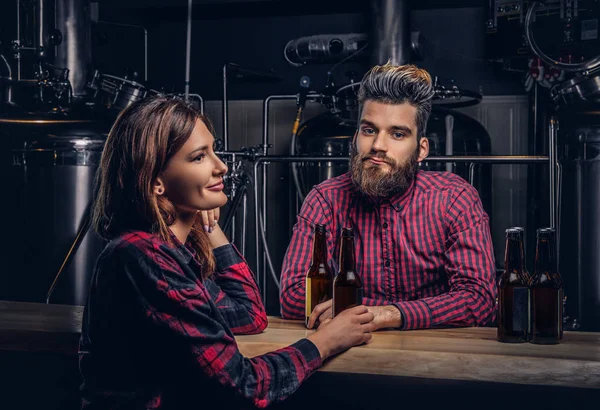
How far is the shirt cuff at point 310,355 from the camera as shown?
1.52 metres

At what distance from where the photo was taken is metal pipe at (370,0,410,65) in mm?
4809

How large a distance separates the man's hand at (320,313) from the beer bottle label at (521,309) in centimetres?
42

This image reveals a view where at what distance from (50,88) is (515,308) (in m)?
3.56

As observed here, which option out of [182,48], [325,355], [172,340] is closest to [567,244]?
[325,355]

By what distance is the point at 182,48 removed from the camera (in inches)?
236

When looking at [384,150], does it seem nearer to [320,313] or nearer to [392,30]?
[320,313]

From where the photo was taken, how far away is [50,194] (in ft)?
14.1

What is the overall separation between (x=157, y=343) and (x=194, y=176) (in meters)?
0.36

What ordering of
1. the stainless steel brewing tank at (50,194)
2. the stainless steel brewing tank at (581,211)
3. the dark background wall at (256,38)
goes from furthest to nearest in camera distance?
the dark background wall at (256,38)
the stainless steel brewing tank at (50,194)
the stainless steel brewing tank at (581,211)

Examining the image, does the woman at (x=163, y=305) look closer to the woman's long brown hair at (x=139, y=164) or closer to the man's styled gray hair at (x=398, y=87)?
the woman's long brown hair at (x=139, y=164)

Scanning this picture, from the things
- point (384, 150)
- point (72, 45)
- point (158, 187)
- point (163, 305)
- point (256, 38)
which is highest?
point (256, 38)

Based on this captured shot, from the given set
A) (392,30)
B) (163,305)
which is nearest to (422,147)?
(163,305)

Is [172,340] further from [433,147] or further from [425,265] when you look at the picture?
[433,147]

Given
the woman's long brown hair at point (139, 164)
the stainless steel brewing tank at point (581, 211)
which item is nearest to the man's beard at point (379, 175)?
the woman's long brown hair at point (139, 164)
